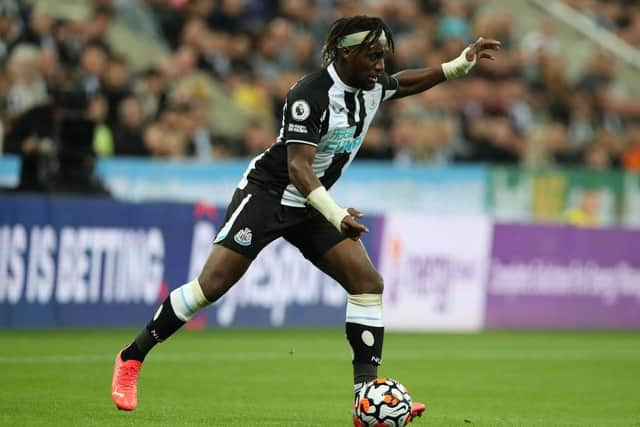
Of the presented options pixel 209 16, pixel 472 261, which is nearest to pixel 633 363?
pixel 472 261

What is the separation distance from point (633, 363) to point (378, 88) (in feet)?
21.4

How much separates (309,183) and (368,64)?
0.81 metres

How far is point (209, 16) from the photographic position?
1995 cm

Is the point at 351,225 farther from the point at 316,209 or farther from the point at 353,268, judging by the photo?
the point at 353,268

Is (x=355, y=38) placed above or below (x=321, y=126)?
above

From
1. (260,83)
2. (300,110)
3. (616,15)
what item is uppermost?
(616,15)

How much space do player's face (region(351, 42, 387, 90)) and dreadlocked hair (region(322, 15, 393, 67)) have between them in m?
0.04

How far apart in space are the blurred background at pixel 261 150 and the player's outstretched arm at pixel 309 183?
23.4 ft

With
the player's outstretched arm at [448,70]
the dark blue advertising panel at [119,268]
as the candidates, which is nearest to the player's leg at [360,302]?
the player's outstretched arm at [448,70]

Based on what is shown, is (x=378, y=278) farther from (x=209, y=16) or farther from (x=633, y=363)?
(x=209, y=16)

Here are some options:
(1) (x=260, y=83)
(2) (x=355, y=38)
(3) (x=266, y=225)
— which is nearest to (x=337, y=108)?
(2) (x=355, y=38)

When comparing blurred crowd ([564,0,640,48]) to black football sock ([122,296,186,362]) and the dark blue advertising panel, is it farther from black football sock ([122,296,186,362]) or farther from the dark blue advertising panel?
black football sock ([122,296,186,362])

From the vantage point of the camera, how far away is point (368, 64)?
309 inches

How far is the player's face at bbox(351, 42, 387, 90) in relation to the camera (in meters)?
7.82
